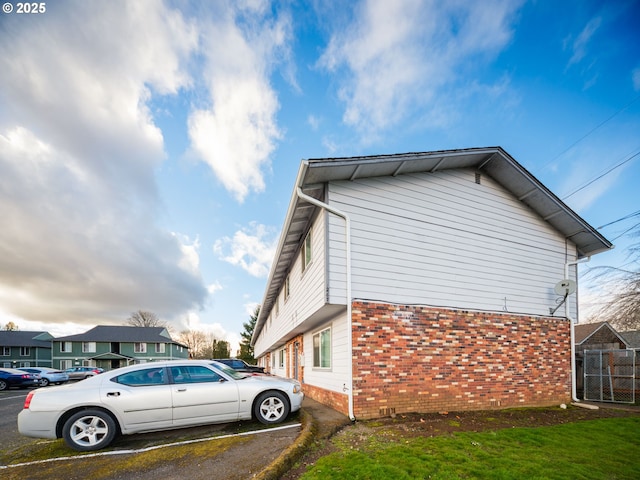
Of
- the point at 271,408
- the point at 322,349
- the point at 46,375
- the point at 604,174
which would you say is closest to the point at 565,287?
the point at 604,174

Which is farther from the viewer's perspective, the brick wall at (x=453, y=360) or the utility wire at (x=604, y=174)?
the utility wire at (x=604, y=174)

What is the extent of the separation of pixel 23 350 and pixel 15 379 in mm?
36070

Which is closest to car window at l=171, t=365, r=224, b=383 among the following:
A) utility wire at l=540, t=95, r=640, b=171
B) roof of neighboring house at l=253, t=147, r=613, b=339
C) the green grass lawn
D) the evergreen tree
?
the green grass lawn

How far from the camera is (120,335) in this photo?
1858 inches

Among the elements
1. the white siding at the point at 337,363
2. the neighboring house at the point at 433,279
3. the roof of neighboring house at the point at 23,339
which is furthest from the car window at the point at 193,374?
the roof of neighboring house at the point at 23,339

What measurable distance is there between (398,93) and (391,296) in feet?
22.1

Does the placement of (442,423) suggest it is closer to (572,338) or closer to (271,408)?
(271,408)

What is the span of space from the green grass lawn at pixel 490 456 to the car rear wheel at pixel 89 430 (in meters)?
3.40

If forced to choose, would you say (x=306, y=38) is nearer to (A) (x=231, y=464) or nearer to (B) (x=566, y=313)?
(A) (x=231, y=464)

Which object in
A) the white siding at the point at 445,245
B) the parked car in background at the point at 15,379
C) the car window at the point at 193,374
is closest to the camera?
the car window at the point at 193,374

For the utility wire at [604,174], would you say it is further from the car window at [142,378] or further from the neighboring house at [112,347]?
the neighboring house at [112,347]

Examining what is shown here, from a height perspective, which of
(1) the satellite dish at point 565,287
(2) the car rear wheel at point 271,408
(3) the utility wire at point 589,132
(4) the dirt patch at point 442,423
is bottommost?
(4) the dirt patch at point 442,423

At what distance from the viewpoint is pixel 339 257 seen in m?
7.41

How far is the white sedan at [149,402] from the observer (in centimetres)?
512
